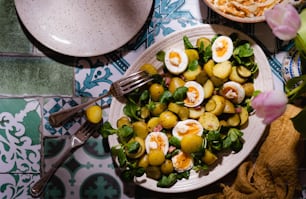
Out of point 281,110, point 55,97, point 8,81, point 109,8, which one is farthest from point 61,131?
point 281,110

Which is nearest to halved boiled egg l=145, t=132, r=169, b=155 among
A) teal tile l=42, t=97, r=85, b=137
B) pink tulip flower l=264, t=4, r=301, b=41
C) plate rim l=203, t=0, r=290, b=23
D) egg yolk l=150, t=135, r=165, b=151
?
egg yolk l=150, t=135, r=165, b=151

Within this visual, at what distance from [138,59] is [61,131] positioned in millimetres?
289

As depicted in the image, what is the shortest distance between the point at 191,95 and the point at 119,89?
0.18 m

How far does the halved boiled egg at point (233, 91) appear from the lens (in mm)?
1368

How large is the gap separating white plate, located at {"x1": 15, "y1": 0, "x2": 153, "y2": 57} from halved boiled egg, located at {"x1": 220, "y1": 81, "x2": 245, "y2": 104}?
0.93ft

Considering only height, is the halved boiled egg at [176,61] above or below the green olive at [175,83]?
above

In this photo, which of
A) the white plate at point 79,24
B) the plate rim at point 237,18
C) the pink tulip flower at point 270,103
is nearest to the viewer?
the pink tulip flower at point 270,103

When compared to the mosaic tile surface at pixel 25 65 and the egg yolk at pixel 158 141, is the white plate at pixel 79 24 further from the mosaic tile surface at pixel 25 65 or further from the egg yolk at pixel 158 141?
the egg yolk at pixel 158 141

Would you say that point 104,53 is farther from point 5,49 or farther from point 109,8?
point 5,49

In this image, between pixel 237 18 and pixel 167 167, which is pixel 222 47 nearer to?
pixel 237 18

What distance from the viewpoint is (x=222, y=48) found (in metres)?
1.39

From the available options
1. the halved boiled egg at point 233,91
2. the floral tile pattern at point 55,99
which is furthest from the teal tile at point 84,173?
the halved boiled egg at point 233,91

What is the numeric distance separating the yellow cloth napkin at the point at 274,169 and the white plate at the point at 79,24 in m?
0.45

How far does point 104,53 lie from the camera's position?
4.76ft
